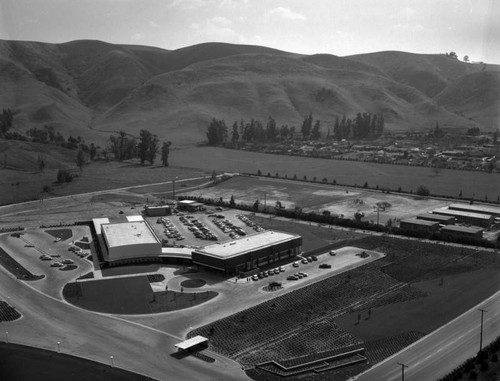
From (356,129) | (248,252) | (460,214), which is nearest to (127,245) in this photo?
(248,252)

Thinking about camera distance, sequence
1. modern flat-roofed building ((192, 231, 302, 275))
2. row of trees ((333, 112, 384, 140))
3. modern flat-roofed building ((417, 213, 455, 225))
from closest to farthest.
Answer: modern flat-roofed building ((192, 231, 302, 275)), modern flat-roofed building ((417, 213, 455, 225)), row of trees ((333, 112, 384, 140))

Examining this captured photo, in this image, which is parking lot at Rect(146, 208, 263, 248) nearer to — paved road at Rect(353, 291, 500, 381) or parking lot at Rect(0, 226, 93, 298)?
parking lot at Rect(0, 226, 93, 298)

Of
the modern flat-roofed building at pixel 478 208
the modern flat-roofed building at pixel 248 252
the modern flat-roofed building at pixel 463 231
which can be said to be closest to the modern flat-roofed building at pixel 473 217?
the modern flat-roofed building at pixel 478 208

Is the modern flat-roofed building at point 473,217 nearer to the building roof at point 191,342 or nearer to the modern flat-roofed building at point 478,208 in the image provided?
the modern flat-roofed building at point 478,208

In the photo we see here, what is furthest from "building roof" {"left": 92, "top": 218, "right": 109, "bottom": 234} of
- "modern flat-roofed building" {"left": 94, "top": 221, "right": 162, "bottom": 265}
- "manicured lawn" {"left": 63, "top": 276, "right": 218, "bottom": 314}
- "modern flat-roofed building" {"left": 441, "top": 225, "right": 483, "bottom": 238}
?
"modern flat-roofed building" {"left": 441, "top": 225, "right": 483, "bottom": 238}


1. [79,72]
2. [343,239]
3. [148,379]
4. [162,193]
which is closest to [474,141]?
[162,193]

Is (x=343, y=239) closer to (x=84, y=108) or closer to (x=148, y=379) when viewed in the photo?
(x=148, y=379)
